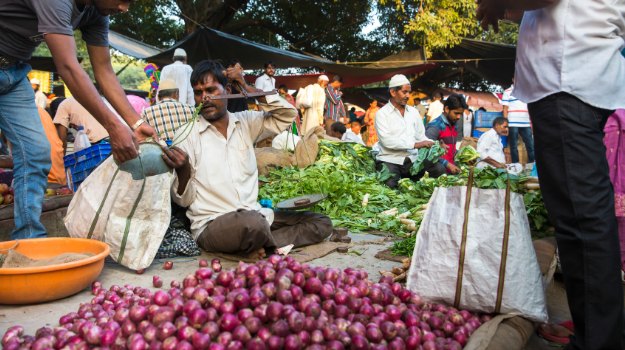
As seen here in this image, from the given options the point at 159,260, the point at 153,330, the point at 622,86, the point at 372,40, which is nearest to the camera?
the point at 153,330

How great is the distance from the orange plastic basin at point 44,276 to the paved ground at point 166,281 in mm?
60

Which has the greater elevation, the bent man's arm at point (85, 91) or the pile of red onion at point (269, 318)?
the bent man's arm at point (85, 91)

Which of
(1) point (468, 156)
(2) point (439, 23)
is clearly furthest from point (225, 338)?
(2) point (439, 23)

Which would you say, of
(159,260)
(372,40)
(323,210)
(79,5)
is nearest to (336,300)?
(159,260)

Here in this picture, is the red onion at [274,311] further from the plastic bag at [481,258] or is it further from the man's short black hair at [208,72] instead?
the man's short black hair at [208,72]

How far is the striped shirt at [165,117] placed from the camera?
4910mm

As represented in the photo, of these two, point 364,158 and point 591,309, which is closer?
point 591,309

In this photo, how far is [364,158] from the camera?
766 centimetres

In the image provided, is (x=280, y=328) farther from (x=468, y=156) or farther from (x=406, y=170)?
(x=406, y=170)

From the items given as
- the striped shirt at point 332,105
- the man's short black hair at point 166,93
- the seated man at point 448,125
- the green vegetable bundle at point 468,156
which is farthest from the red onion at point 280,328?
the striped shirt at point 332,105

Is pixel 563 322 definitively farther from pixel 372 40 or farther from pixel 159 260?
pixel 372 40

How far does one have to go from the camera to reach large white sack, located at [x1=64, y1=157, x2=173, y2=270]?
323 cm

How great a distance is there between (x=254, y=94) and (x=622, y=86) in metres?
2.38

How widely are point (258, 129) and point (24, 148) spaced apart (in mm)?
1677
